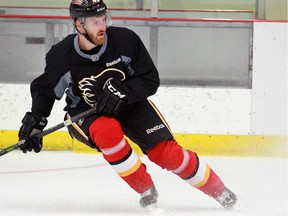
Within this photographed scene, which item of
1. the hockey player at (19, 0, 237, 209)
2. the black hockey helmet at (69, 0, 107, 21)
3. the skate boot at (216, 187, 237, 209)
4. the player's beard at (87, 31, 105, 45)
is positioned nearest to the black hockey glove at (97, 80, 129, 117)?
the hockey player at (19, 0, 237, 209)

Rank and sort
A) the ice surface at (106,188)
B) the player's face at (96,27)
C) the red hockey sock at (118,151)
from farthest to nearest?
the ice surface at (106,188) < the player's face at (96,27) < the red hockey sock at (118,151)

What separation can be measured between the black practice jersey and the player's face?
66 mm

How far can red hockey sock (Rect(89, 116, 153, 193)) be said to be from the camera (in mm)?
3078

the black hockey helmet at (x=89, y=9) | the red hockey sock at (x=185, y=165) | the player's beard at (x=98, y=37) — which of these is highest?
the black hockey helmet at (x=89, y=9)

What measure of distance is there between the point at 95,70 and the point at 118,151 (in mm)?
355

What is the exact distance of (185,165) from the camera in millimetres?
3188

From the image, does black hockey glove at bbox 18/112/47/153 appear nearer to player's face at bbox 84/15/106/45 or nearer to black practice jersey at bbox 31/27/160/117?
black practice jersey at bbox 31/27/160/117

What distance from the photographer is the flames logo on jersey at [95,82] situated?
127 inches

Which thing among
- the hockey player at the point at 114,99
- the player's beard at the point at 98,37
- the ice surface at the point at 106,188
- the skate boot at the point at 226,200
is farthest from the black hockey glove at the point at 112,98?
the skate boot at the point at 226,200

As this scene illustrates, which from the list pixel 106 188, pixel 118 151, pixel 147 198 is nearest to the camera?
pixel 118 151

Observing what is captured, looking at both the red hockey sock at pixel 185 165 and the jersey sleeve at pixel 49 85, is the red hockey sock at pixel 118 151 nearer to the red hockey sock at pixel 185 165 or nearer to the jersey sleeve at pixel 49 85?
the red hockey sock at pixel 185 165

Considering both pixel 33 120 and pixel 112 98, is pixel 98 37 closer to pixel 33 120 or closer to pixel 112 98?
pixel 112 98

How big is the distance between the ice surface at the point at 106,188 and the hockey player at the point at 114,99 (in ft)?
0.52

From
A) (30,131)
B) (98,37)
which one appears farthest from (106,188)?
(98,37)
